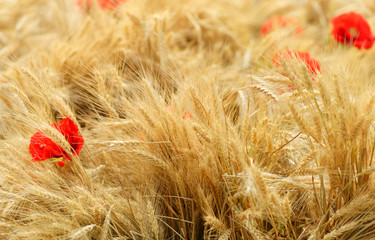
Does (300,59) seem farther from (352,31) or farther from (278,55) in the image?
(352,31)

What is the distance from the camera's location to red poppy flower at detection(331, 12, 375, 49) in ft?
4.35

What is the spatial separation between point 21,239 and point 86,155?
0.25m

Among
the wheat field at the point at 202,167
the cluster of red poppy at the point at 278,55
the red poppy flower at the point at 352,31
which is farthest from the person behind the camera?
the red poppy flower at the point at 352,31

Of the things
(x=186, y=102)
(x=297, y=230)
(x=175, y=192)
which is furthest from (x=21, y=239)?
(x=297, y=230)

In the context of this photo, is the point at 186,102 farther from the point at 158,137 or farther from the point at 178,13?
the point at 178,13

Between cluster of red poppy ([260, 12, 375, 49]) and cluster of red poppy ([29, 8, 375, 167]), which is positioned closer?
cluster of red poppy ([29, 8, 375, 167])

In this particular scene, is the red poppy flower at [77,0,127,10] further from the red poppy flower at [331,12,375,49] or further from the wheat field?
the red poppy flower at [331,12,375,49]

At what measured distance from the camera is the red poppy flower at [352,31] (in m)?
1.33

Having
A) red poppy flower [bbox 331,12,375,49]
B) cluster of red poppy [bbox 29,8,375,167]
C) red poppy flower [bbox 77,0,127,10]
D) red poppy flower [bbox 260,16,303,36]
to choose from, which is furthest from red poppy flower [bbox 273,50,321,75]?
red poppy flower [bbox 77,0,127,10]

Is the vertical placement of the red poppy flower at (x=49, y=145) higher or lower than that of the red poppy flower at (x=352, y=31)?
lower

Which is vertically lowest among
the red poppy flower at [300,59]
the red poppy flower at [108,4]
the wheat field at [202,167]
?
the wheat field at [202,167]

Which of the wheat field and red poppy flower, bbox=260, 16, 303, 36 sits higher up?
red poppy flower, bbox=260, 16, 303, 36

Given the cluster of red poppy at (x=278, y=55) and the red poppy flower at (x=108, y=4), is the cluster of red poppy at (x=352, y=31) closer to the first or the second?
the cluster of red poppy at (x=278, y=55)

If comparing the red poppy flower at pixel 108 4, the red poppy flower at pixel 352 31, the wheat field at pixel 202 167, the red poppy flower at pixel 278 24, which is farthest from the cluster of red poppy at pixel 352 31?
the red poppy flower at pixel 108 4
